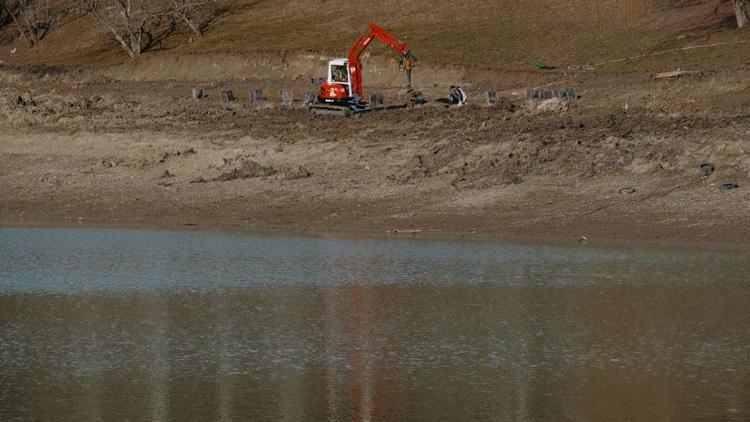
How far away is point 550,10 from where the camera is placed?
6247cm

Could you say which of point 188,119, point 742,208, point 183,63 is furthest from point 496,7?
point 742,208

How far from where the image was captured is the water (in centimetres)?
1698

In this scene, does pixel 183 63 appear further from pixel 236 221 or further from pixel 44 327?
pixel 44 327

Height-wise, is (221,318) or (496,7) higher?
(496,7)

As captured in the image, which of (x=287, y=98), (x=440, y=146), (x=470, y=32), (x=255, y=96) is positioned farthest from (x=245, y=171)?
(x=470, y=32)

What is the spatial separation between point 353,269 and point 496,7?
3866cm

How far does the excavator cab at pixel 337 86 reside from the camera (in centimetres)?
4469

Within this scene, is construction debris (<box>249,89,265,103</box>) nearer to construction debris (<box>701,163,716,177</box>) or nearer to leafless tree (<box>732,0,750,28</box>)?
leafless tree (<box>732,0,750,28</box>)

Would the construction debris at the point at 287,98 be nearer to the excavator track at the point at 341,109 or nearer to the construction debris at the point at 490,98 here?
the excavator track at the point at 341,109

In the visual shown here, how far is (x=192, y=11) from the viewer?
7275 cm

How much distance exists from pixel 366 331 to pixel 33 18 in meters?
60.7

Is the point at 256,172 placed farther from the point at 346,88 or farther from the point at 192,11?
the point at 192,11

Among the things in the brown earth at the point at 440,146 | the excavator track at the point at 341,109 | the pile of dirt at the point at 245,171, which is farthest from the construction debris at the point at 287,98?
the pile of dirt at the point at 245,171

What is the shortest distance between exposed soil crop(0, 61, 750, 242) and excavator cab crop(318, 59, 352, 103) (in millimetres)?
1071
